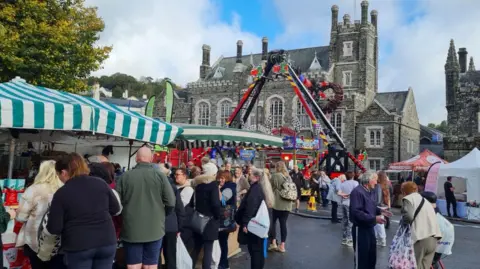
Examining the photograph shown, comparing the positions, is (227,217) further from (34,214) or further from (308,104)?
(308,104)

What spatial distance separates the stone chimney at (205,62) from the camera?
51312 millimetres

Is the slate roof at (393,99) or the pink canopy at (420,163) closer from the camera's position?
the pink canopy at (420,163)

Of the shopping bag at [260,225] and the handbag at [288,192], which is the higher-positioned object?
the handbag at [288,192]

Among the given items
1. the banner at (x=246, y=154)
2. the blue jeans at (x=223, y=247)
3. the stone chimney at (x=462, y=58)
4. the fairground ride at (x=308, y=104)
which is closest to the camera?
the blue jeans at (x=223, y=247)

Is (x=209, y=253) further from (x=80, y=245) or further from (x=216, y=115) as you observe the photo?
(x=216, y=115)

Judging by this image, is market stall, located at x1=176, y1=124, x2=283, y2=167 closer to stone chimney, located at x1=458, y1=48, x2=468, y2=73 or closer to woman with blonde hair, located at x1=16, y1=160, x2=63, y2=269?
woman with blonde hair, located at x1=16, y1=160, x2=63, y2=269

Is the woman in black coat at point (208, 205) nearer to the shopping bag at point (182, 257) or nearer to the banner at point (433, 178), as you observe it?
the shopping bag at point (182, 257)

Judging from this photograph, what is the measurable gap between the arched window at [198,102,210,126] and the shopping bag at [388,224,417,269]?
131 ft

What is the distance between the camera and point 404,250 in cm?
545

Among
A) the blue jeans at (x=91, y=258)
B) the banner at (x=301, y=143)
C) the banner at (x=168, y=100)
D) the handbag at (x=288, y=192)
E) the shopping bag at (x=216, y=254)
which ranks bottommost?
the shopping bag at (x=216, y=254)

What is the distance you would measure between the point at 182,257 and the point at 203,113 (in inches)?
1576

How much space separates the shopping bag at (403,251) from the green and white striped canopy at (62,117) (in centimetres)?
410

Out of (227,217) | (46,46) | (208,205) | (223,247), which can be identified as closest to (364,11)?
(46,46)

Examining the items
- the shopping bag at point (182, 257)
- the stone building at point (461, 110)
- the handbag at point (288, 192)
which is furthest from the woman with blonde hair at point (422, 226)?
the stone building at point (461, 110)
